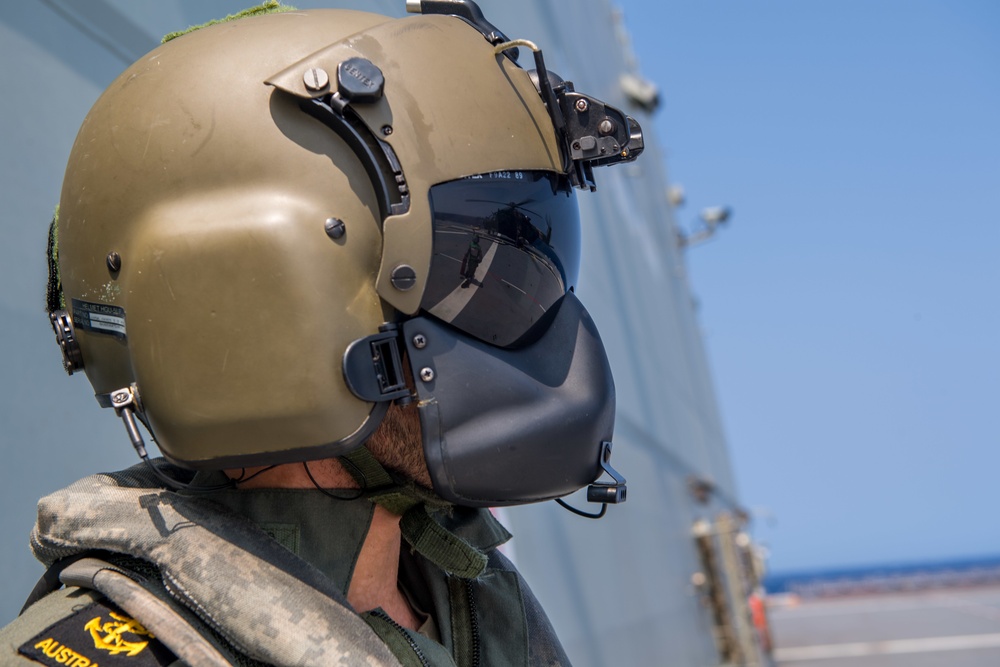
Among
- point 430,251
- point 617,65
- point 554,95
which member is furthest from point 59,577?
point 617,65

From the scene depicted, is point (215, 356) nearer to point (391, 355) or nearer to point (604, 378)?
point (391, 355)

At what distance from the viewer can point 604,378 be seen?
44.9 inches

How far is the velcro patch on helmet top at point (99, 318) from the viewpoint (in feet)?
3.35

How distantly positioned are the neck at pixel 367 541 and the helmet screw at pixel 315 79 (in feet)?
1.39

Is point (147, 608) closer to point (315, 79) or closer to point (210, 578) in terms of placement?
point (210, 578)

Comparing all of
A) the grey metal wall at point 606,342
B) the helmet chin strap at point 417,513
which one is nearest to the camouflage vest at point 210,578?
the helmet chin strap at point 417,513

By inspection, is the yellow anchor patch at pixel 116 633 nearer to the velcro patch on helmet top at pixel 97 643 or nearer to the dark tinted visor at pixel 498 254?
the velcro patch on helmet top at pixel 97 643

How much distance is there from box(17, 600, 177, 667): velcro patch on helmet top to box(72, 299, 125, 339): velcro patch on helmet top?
10.9 inches

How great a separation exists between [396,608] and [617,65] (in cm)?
986

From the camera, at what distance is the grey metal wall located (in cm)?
128

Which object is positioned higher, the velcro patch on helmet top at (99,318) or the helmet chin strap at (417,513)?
the velcro patch on helmet top at (99,318)

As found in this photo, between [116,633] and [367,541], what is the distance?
13.1 inches

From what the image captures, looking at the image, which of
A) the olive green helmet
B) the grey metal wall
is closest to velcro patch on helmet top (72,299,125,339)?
the olive green helmet

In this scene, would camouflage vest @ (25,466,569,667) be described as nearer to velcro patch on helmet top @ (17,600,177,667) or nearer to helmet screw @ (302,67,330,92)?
velcro patch on helmet top @ (17,600,177,667)
